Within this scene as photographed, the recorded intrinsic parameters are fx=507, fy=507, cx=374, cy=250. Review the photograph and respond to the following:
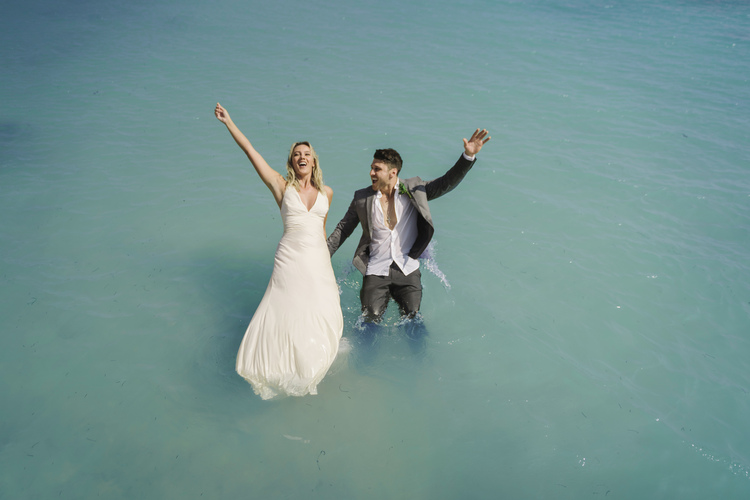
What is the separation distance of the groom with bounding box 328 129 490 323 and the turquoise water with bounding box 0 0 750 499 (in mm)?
498

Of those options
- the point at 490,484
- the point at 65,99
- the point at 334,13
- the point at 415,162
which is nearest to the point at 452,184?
the point at 490,484

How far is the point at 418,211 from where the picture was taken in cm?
536

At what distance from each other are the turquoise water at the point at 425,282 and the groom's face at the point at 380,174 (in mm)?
1647

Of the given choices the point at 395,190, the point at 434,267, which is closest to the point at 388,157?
the point at 395,190

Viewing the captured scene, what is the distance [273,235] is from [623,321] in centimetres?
494

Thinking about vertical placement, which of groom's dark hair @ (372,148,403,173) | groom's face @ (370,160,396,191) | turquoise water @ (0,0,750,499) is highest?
groom's dark hair @ (372,148,403,173)

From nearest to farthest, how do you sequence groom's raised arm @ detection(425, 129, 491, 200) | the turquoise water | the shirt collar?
the turquoise water
groom's raised arm @ detection(425, 129, 491, 200)
the shirt collar

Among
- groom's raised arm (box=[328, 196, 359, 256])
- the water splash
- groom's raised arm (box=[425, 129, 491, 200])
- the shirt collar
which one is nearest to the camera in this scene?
groom's raised arm (box=[425, 129, 491, 200])

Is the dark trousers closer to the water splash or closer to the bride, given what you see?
the bride

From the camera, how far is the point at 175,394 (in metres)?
5.18

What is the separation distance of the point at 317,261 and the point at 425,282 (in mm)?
2082

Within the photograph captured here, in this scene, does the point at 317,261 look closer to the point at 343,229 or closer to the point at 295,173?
the point at 343,229

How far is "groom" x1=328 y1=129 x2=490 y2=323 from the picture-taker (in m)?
5.32

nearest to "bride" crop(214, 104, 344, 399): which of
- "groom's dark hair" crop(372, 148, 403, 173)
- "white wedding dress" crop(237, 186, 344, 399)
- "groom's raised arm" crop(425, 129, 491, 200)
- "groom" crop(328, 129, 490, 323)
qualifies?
"white wedding dress" crop(237, 186, 344, 399)
